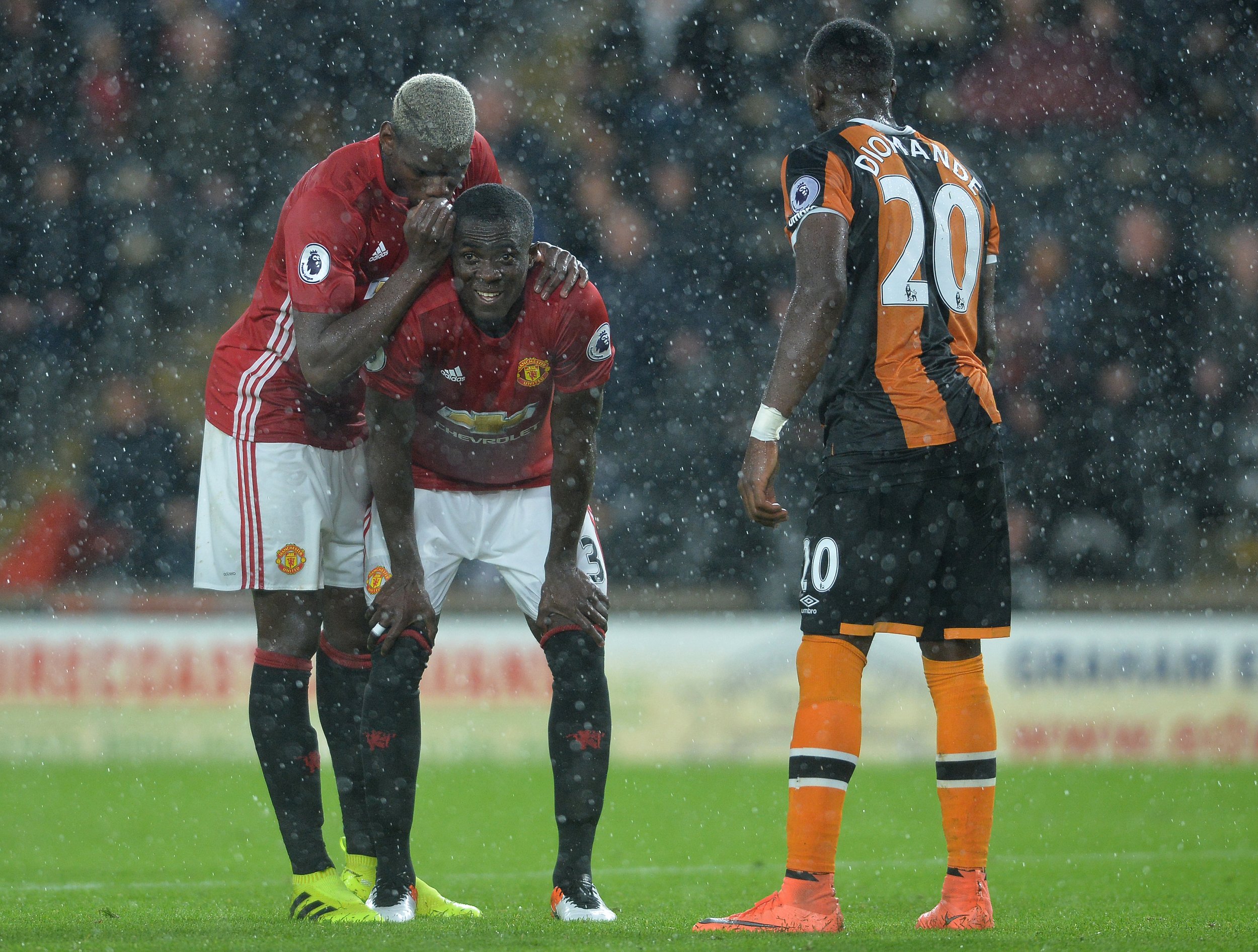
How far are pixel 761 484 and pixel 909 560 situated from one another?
34 centimetres

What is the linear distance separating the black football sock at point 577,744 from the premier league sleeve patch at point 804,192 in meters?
1.06

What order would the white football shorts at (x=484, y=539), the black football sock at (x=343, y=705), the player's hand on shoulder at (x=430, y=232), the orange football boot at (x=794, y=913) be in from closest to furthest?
the orange football boot at (x=794, y=913), the player's hand on shoulder at (x=430, y=232), the white football shorts at (x=484, y=539), the black football sock at (x=343, y=705)

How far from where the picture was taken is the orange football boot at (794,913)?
267cm

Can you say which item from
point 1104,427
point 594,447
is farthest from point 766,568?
point 594,447

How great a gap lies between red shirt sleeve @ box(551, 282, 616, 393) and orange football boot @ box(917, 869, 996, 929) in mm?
1297

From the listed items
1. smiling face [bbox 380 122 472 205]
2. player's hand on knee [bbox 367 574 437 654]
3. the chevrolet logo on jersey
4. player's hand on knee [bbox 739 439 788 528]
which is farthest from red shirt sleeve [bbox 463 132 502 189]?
player's hand on knee [bbox 739 439 788 528]

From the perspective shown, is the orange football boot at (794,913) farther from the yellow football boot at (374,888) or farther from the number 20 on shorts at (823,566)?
the yellow football boot at (374,888)

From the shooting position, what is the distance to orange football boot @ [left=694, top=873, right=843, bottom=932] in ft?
8.76

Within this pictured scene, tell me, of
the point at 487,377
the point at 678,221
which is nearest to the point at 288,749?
the point at 487,377

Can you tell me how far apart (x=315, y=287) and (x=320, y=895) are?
1.35 metres

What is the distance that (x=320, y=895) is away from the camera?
3158 millimetres

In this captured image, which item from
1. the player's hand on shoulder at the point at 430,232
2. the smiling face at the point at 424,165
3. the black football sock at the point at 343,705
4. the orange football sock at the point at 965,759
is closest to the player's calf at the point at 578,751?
the black football sock at the point at 343,705

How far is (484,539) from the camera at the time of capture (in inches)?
135

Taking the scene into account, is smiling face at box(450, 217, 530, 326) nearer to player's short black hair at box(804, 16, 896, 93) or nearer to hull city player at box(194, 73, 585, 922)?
hull city player at box(194, 73, 585, 922)
